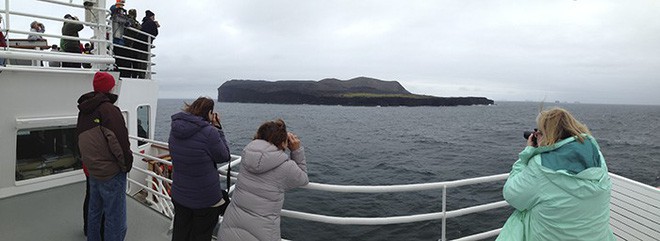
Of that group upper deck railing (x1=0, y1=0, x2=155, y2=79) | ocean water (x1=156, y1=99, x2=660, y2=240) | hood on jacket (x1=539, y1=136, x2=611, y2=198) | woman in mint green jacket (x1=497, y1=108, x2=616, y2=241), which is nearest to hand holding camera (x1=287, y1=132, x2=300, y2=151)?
woman in mint green jacket (x1=497, y1=108, x2=616, y2=241)

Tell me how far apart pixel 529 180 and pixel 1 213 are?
5917 mm

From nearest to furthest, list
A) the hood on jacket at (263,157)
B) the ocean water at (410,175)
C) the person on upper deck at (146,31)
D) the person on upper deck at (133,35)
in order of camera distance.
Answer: the hood on jacket at (263,157) → the person on upper deck at (133,35) → the person on upper deck at (146,31) → the ocean water at (410,175)

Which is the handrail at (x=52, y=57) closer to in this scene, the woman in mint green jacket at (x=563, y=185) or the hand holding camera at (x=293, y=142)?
the hand holding camera at (x=293, y=142)

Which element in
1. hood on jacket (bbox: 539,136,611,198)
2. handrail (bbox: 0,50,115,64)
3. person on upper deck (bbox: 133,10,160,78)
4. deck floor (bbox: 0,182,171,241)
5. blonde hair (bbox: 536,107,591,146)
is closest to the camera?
hood on jacket (bbox: 539,136,611,198)

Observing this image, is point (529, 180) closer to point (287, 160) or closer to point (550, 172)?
point (550, 172)

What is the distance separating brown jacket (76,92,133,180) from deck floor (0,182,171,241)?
4.18 feet

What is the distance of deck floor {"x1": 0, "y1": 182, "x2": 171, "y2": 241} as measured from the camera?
A: 3.97 metres

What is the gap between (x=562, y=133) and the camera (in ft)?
6.99

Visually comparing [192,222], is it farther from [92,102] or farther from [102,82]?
[102,82]

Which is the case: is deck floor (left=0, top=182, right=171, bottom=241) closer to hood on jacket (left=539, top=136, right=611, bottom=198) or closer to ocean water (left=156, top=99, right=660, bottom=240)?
hood on jacket (left=539, top=136, right=611, bottom=198)

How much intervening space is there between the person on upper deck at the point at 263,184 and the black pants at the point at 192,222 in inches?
18.0

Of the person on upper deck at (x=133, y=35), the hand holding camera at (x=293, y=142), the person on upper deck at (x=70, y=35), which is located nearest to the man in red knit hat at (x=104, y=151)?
the hand holding camera at (x=293, y=142)

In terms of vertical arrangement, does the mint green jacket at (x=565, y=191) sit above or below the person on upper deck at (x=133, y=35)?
below

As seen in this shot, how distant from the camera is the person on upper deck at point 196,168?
9.27ft
